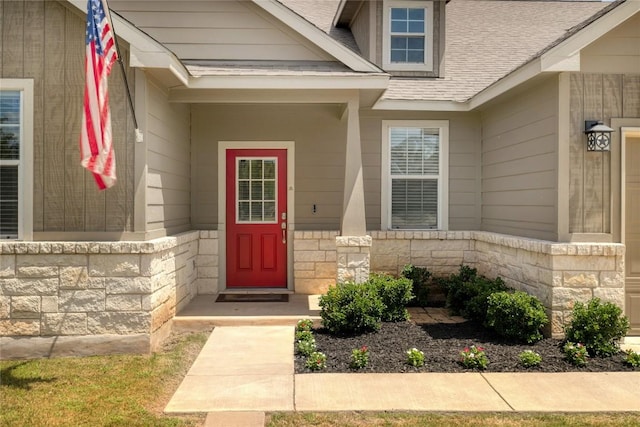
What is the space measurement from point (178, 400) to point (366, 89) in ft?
15.1

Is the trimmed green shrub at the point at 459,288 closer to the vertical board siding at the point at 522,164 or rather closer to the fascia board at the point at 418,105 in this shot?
the vertical board siding at the point at 522,164

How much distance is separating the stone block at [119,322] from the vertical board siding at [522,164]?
4.96 m

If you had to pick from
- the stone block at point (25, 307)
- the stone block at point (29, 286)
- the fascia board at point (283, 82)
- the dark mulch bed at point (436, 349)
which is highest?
the fascia board at point (283, 82)

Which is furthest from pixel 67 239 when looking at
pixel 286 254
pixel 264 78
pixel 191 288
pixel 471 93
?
pixel 471 93

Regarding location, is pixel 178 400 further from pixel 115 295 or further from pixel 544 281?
pixel 544 281

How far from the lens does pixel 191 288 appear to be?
319 inches

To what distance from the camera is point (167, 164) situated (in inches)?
278

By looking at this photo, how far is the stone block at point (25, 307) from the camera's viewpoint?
5.75 m

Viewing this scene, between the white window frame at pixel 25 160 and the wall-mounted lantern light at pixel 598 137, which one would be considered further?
the wall-mounted lantern light at pixel 598 137

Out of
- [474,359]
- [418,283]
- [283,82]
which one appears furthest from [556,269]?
[283,82]

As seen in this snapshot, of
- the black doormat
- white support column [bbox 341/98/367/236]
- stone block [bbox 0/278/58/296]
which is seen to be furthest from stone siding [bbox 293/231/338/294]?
stone block [bbox 0/278/58/296]

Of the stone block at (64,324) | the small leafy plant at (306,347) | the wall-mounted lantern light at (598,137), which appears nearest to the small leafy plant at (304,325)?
the small leafy plant at (306,347)

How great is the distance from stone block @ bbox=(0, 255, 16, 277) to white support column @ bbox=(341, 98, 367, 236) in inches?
159

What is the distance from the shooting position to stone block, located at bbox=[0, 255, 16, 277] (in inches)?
226
